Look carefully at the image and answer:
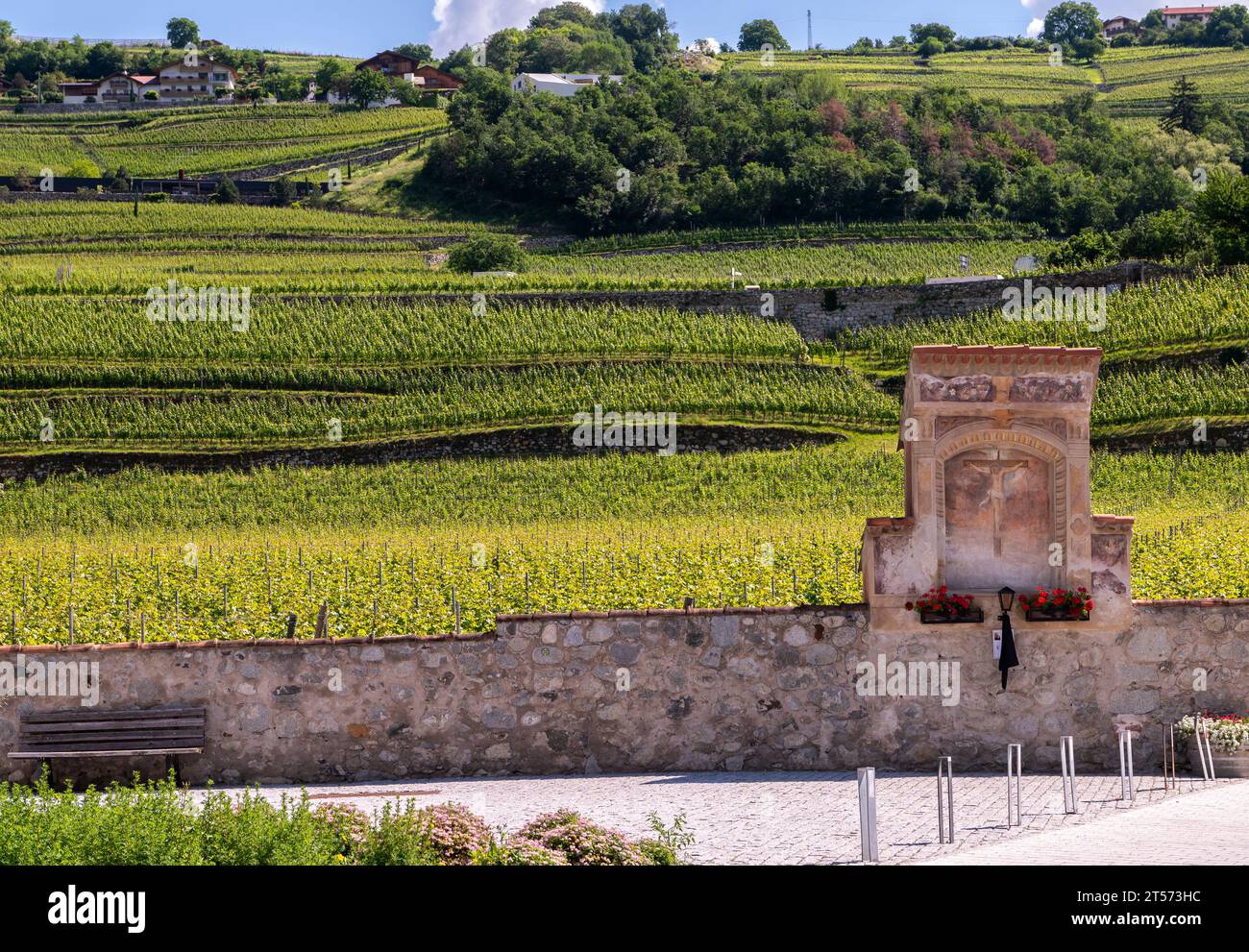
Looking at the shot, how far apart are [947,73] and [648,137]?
49603mm

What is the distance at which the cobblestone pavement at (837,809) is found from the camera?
44.8 ft

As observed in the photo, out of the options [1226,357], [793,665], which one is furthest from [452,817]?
[1226,357]

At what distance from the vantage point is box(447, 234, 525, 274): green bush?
68875 mm

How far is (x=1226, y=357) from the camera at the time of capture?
4606cm

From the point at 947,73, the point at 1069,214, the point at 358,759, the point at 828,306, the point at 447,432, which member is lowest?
the point at 358,759

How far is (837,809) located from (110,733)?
6.62 metres

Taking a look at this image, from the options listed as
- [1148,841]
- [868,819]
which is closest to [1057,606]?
[1148,841]

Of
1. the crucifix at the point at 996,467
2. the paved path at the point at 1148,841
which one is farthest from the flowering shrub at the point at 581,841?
the crucifix at the point at 996,467

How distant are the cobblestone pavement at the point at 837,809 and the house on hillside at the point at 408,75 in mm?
103559

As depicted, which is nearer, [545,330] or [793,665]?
[793,665]

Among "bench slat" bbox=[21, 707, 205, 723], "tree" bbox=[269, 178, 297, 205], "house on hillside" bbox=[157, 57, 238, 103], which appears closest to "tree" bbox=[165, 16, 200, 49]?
"house on hillside" bbox=[157, 57, 238, 103]

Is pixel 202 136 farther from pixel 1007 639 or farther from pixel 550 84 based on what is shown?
pixel 1007 639

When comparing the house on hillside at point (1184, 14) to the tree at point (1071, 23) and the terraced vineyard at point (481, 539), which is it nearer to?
the tree at point (1071, 23)
